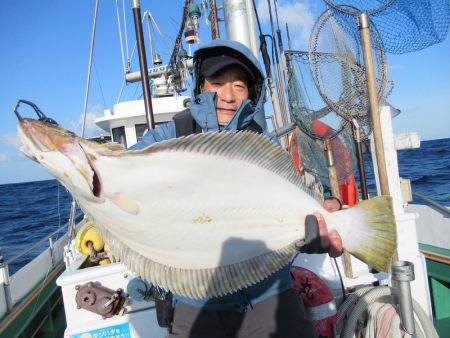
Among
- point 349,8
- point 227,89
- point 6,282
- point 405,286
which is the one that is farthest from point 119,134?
point 405,286

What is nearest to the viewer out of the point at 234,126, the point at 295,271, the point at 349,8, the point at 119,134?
the point at 234,126

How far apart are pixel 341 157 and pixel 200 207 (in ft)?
11.3

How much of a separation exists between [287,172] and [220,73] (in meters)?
0.89

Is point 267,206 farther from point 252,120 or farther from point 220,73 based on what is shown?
point 220,73

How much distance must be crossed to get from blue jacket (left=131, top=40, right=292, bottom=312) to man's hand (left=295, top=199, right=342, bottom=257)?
1.37ft

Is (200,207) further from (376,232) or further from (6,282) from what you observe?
(6,282)

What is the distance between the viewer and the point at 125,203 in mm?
1329

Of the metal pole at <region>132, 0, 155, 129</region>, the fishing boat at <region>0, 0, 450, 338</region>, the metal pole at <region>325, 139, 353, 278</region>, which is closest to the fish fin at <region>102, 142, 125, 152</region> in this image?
the fishing boat at <region>0, 0, 450, 338</region>

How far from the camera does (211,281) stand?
1512 millimetres

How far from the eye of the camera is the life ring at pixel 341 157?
4.06 meters

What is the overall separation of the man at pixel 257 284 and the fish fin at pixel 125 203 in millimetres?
446

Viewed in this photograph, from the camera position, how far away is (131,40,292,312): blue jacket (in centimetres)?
181

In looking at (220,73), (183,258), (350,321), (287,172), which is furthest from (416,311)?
(220,73)

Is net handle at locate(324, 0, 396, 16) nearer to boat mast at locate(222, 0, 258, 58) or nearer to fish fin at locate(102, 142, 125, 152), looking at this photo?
boat mast at locate(222, 0, 258, 58)
